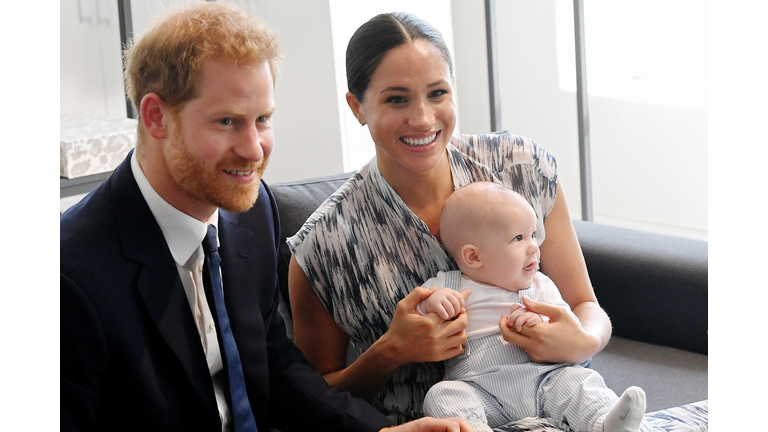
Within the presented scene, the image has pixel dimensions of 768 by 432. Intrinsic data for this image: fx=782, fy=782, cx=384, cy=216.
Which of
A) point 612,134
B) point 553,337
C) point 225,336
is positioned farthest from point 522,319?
point 612,134

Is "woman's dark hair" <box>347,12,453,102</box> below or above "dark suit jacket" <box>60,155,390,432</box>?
above

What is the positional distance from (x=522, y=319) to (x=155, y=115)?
2.64ft

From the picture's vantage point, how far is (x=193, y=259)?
55.1 inches

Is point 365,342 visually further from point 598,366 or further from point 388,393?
point 598,366

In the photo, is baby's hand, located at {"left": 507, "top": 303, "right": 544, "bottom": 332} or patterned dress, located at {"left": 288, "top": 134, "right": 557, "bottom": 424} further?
patterned dress, located at {"left": 288, "top": 134, "right": 557, "bottom": 424}

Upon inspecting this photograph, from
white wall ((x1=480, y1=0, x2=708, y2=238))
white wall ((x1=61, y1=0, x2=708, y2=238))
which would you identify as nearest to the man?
white wall ((x1=61, y1=0, x2=708, y2=238))

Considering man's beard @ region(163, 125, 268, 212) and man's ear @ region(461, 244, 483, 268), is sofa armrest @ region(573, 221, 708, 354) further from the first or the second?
man's beard @ region(163, 125, 268, 212)

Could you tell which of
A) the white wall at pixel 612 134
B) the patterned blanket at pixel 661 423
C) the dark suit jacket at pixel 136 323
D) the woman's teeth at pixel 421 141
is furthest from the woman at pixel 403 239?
the white wall at pixel 612 134

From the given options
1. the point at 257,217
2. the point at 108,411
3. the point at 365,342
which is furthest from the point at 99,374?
the point at 365,342

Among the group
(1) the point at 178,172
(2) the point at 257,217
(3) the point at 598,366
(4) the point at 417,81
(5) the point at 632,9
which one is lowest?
(3) the point at 598,366

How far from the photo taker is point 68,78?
4.16 m

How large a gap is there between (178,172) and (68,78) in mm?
3239

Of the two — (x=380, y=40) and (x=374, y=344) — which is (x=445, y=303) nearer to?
(x=374, y=344)

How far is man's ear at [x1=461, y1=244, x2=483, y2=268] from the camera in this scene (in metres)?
1.68
